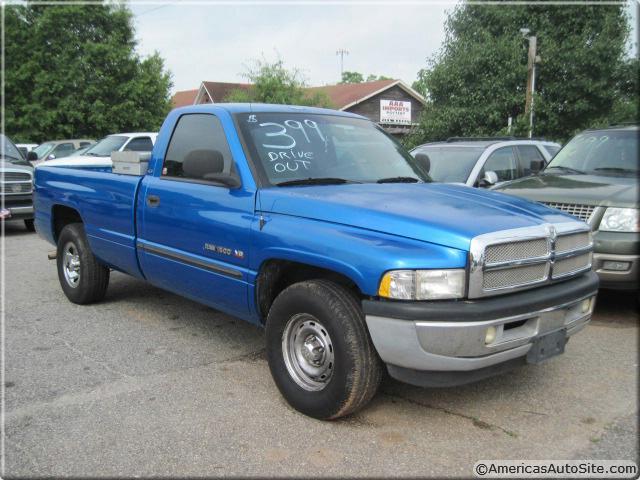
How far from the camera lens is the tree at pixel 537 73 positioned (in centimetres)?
1820

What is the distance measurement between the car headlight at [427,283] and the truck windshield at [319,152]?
1210 millimetres

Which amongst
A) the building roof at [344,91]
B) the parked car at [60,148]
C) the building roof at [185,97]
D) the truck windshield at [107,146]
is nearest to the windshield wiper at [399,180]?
the truck windshield at [107,146]

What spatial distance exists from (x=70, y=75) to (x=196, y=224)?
2437cm

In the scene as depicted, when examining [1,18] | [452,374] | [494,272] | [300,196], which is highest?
[1,18]

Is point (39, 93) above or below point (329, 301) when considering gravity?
above

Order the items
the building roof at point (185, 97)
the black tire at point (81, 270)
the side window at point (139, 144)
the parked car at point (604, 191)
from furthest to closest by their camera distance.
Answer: the building roof at point (185, 97), the side window at point (139, 144), the black tire at point (81, 270), the parked car at point (604, 191)

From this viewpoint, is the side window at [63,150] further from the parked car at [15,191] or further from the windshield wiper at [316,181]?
the windshield wiper at [316,181]

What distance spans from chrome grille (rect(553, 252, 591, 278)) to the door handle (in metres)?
2.92

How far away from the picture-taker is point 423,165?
5141mm

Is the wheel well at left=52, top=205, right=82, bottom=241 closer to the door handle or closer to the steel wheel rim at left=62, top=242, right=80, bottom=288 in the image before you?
the steel wheel rim at left=62, top=242, right=80, bottom=288

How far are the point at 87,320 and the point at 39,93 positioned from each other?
2353cm

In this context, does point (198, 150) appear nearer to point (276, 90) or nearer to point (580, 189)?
point (580, 189)

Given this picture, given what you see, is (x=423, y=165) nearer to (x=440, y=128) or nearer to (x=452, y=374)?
(x=452, y=374)

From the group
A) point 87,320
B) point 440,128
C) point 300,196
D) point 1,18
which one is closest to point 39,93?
point 1,18
